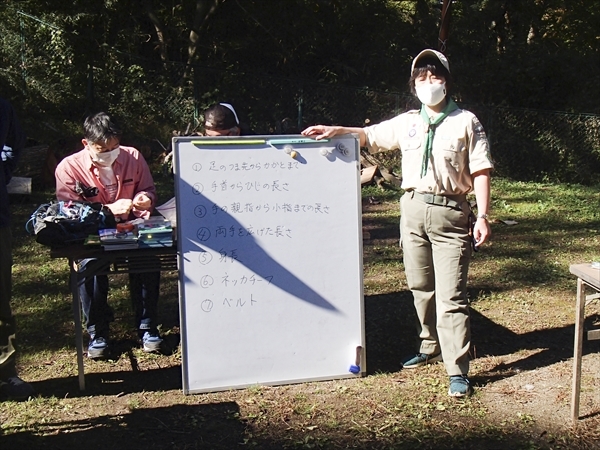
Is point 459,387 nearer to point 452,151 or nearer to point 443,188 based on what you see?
point 443,188

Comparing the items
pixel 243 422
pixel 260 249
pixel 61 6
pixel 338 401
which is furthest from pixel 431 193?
pixel 61 6

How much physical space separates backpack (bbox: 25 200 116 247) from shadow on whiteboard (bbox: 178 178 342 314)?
0.55 m

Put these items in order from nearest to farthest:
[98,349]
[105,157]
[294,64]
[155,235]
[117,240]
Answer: [117,240] < [155,235] < [105,157] < [98,349] < [294,64]

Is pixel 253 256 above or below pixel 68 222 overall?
below

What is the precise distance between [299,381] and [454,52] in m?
15.2

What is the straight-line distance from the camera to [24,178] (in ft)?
32.5

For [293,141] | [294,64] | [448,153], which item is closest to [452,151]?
[448,153]

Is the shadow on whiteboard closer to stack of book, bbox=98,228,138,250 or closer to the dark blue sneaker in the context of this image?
stack of book, bbox=98,228,138,250

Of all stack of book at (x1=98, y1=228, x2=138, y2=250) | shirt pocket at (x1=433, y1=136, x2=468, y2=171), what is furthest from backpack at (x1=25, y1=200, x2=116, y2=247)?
shirt pocket at (x1=433, y1=136, x2=468, y2=171)

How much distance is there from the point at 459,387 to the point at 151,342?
6.62 ft

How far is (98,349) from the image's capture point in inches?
186

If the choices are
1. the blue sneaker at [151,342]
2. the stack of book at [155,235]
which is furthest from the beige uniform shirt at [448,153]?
the blue sneaker at [151,342]

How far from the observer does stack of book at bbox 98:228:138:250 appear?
3986mm

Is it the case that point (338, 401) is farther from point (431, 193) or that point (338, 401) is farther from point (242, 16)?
point (242, 16)
